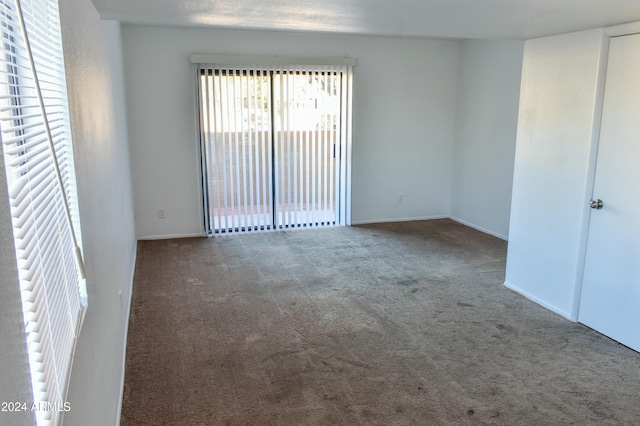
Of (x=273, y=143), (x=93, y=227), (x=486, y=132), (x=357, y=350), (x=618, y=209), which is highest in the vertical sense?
(x=486, y=132)

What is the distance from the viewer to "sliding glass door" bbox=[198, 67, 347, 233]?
19.6 feet

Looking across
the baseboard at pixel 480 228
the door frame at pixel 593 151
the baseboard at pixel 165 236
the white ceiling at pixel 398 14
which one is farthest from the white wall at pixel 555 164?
the baseboard at pixel 165 236

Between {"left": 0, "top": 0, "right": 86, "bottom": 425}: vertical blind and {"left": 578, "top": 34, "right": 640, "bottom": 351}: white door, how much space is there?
3.36 metres

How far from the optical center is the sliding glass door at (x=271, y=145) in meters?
5.97

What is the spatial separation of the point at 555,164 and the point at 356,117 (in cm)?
324

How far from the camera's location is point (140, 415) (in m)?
2.58

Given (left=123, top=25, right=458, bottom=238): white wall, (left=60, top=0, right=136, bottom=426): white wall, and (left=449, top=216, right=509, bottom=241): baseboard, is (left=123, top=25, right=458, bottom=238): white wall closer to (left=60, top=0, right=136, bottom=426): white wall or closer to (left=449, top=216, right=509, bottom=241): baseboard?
(left=449, top=216, right=509, bottom=241): baseboard

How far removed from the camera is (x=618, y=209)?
11.2 feet

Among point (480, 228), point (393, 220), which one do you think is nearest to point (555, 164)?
point (480, 228)

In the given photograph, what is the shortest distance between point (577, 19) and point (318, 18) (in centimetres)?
164

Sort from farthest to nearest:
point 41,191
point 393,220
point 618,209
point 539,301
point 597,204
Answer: point 393,220 < point 539,301 < point 597,204 < point 618,209 < point 41,191

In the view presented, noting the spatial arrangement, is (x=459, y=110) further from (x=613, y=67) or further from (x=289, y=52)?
(x=613, y=67)

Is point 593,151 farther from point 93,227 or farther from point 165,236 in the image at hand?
point 165,236

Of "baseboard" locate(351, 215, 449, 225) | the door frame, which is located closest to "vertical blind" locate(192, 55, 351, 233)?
"baseboard" locate(351, 215, 449, 225)
